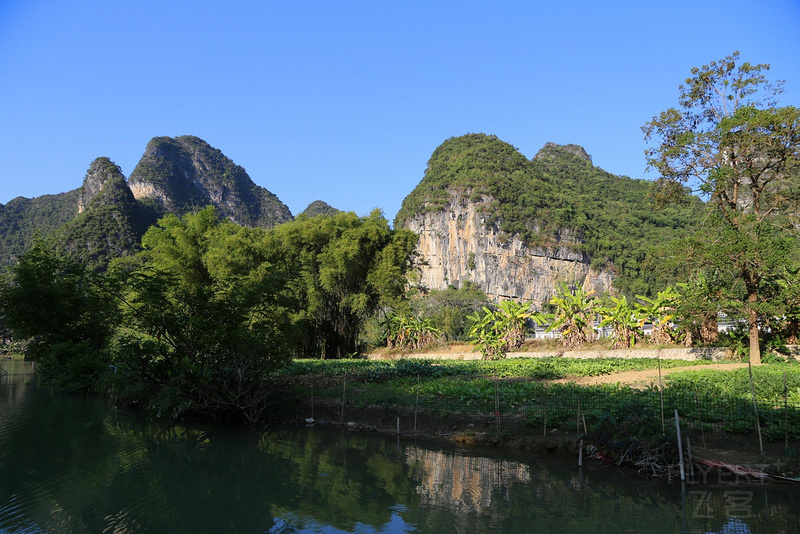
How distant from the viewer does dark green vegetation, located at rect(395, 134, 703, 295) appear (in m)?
84.6

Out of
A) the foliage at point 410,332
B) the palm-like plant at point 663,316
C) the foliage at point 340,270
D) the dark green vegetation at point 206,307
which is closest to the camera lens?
the dark green vegetation at point 206,307

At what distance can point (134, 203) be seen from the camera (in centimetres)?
6994

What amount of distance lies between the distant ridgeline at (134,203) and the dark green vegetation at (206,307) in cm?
888

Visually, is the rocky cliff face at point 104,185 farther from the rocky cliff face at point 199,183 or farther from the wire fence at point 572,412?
the wire fence at point 572,412

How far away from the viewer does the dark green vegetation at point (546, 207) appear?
84562 millimetres

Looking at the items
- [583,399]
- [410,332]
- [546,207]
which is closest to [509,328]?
[410,332]

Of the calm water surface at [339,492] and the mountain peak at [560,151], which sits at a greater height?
the mountain peak at [560,151]

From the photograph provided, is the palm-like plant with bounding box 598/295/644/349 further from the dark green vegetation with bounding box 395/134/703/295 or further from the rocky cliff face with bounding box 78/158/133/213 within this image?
the rocky cliff face with bounding box 78/158/133/213

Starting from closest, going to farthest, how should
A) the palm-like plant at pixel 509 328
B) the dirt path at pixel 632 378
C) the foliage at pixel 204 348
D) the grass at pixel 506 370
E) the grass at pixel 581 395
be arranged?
the grass at pixel 581 395
the foliage at pixel 204 348
the dirt path at pixel 632 378
the grass at pixel 506 370
the palm-like plant at pixel 509 328

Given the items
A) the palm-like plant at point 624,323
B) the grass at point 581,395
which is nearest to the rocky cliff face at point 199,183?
the palm-like plant at point 624,323

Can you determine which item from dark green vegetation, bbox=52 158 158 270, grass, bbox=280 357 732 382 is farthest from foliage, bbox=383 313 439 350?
dark green vegetation, bbox=52 158 158 270

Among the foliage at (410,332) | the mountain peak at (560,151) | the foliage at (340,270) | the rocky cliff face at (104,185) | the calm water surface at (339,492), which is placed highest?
the mountain peak at (560,151)

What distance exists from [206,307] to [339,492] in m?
6.38

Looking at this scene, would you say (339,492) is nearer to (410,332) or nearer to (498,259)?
(410,332)
